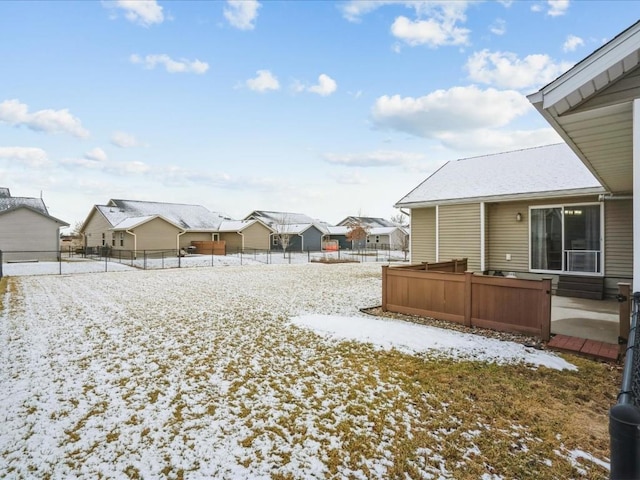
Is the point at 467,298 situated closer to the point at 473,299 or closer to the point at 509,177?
the point at 473,299

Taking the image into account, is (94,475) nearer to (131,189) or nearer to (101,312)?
(101,312)

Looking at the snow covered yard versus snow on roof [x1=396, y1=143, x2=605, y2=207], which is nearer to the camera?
the snow covered yard

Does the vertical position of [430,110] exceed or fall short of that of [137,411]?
it exceeds it

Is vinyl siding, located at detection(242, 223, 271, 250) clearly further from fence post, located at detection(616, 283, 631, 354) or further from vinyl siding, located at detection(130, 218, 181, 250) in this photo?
fence post, located at detection(616, 283, 631, 354)

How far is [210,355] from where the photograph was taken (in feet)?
17.3

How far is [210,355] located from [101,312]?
470 centimetres

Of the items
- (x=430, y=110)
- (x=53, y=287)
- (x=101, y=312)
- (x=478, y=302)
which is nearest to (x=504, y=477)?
(x=478, y=302)

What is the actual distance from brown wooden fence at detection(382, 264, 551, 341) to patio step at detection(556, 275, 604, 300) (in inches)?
199

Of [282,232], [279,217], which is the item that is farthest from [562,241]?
[279,217]

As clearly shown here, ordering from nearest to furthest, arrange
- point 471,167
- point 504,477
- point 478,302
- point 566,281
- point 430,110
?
point 504,477, point 478,302, point 566,281, point 471,167, point 430,110

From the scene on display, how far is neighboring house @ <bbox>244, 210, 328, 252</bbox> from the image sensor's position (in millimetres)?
40156

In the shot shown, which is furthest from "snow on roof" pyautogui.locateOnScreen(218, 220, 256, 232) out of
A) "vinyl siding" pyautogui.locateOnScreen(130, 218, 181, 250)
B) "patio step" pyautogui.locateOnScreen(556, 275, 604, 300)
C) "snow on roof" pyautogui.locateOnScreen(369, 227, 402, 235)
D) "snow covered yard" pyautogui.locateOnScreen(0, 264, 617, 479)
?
"patio step" pyautogui.locateOnScreen(556, 275, 604, 300)

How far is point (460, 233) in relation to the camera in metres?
11.9

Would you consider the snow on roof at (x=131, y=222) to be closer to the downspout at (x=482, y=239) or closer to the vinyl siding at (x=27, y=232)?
the vinyl siding at (x=27, y=232)
